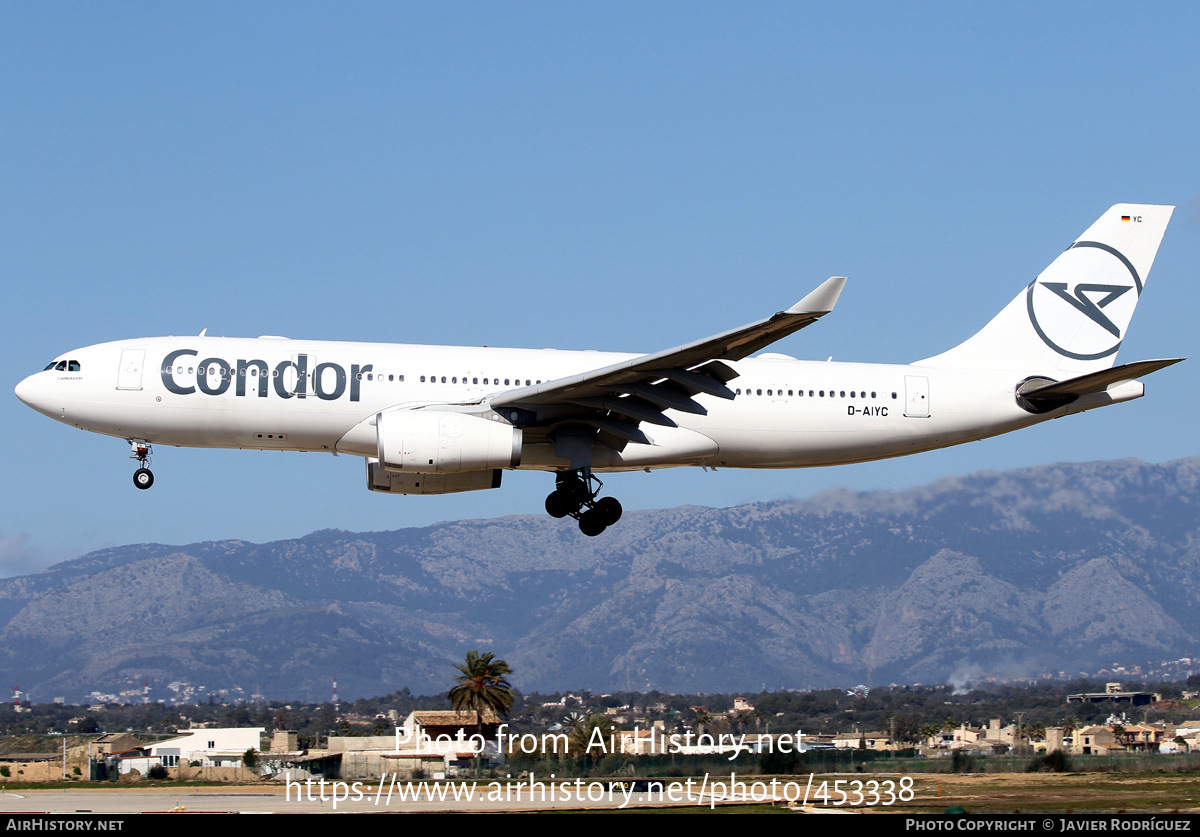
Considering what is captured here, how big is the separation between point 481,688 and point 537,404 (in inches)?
1059

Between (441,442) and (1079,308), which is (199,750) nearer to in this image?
(441,442)

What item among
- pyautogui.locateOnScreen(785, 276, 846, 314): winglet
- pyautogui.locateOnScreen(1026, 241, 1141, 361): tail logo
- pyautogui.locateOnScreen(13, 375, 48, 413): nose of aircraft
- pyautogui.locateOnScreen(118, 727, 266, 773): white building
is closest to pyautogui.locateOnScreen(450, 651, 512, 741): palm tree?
pyautogui.locateOnScreen(118, 727, 266, 773): white building

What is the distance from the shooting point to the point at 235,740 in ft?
155

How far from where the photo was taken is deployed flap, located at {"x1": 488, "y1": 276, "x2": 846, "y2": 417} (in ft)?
70.1

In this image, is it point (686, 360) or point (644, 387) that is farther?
point (644, 387)

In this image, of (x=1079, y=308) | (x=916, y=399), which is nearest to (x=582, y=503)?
(x=916, y=399)

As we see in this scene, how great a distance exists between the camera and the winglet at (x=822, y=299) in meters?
Answer: 21.0

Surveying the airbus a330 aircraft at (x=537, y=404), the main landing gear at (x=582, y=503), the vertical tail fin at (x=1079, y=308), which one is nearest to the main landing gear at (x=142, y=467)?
the airbus a330 aircraft at (x=537, y=404)

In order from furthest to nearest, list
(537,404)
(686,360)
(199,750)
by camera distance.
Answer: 1. (199,750)
2. (537,404)
3. (686,360)

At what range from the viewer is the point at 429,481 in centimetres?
2667

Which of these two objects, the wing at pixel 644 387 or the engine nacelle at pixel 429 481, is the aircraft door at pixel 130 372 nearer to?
the engine nacelle at pixel 429 481

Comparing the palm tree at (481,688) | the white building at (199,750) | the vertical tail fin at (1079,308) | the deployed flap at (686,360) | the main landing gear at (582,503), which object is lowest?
the white building at (199,750)

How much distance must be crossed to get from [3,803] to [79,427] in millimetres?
7374

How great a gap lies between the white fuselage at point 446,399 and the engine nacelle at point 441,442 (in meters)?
0.55
